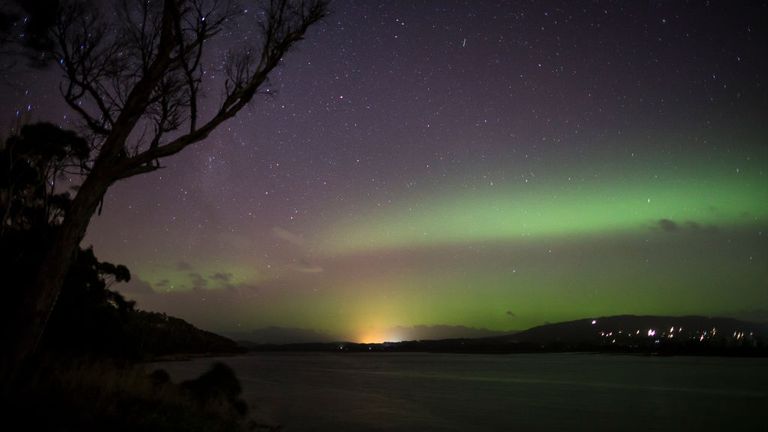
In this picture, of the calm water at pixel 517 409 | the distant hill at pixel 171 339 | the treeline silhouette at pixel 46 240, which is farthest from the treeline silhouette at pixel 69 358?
the distant hill at pixel 171 339

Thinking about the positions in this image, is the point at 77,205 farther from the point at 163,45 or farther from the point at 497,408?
the point at 497,408

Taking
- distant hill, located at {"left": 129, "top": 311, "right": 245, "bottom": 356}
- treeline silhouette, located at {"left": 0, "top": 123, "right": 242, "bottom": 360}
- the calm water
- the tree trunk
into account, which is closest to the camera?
the tree trunk

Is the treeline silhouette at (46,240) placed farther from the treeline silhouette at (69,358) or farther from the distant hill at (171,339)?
the distant hill at (171,339)

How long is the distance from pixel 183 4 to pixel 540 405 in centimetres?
3472

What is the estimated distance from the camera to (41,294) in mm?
7297

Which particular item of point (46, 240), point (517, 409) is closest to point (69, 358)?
point (46, 240)

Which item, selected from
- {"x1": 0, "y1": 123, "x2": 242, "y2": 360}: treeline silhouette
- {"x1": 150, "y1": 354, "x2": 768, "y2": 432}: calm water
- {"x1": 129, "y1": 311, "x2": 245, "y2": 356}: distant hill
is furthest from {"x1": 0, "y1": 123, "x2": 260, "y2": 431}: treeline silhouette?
{"x1": 129, "y1": 311, "x2": 245, "y2": 356}: distant hill

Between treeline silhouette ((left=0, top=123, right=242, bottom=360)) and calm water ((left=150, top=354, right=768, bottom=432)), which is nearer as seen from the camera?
treeline silhouette ((left=0, top=123, right=242, bottom=360))

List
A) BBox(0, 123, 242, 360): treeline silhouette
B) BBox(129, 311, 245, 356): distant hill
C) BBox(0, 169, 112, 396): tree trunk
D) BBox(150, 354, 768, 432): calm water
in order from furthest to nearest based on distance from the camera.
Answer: BBox(129, 311, 245, 356): distant hill < BBox(150, 354, 768, 432): calm water < BBox(0, 123, 242, 360): treeline silhouette < BBox(0, 169, 112, 396): tree trunk

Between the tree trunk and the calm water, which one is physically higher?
the tree trunk

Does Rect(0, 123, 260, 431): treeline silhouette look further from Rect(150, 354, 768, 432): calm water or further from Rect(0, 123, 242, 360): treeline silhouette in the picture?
Rect(150, 354, 768, 432): calm water

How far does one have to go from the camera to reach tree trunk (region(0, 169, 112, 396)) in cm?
711

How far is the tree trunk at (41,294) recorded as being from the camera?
23.3 feet

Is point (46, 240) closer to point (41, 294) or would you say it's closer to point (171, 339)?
point (41, 294)
